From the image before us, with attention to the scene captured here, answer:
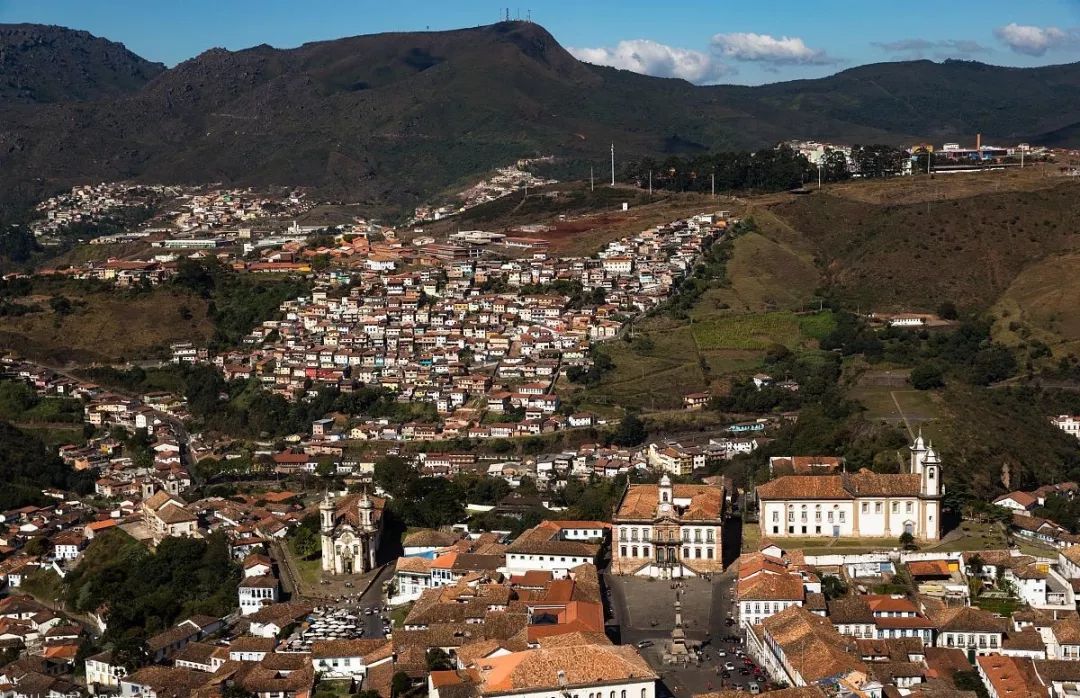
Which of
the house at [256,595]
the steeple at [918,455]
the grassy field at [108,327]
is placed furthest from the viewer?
the grassy field at [108,327]

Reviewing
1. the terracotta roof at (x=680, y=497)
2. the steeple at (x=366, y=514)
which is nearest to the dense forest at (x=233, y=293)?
the steeple at (x=366, y=514)

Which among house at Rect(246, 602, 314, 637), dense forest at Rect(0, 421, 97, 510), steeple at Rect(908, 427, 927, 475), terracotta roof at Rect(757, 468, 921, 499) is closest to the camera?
house at Rect(246, 602, 314, 637)

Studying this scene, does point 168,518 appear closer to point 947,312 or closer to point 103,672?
point 103,672

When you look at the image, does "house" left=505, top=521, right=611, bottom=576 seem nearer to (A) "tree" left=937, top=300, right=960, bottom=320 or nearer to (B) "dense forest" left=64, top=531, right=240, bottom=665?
(B) "dense forest" left=64, top=531, right=240, bottom=665

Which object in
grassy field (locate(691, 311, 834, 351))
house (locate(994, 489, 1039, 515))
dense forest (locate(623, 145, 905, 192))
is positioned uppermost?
dense forest (locate(623, 145, 905, 192))

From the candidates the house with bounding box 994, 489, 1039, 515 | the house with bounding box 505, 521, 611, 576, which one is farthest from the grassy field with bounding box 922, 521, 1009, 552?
the house with bounding box 505, 521, 611, 576

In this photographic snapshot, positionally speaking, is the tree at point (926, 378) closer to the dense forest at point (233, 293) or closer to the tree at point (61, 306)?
the dense forest at point (233, 293)
